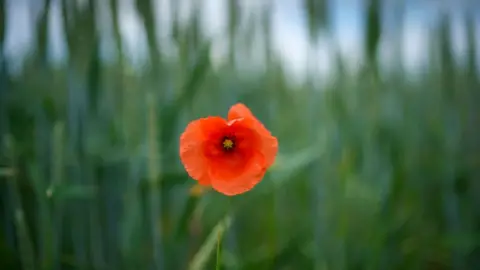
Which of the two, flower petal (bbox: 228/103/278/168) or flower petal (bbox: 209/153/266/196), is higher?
flower petal (bbox: 228/103/278/168)

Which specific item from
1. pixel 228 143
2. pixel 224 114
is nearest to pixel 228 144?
pixel 228 143

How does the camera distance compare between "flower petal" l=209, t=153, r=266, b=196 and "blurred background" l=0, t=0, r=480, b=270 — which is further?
"blurred background" l=0, t=0, r=480, b=270

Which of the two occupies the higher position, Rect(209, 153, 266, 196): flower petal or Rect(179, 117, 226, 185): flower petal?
Rect(179, 117, 226, 185): flower petal

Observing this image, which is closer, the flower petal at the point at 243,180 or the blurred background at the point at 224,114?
the flower petal at the point at 243,180

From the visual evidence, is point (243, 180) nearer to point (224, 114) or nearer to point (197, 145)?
point (197, 145)

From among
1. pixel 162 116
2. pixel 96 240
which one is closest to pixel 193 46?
pixel 162 116
